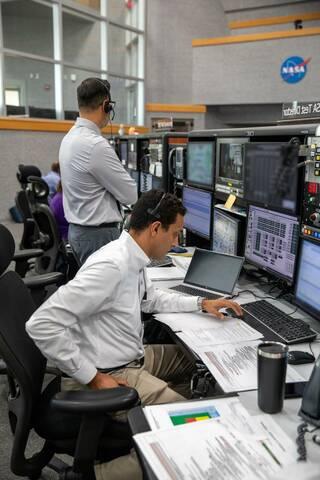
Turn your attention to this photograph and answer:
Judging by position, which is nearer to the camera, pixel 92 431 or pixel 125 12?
pixel 92 431

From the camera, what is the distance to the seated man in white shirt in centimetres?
126

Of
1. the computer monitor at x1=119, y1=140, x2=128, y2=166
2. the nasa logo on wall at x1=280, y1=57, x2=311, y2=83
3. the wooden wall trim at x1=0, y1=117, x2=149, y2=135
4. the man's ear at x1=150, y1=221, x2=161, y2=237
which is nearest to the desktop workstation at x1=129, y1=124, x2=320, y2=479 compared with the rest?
the man's ear at x1=150, y1=221, x2=161, y2=237

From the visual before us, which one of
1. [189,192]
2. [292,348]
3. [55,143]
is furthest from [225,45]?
[292,348]

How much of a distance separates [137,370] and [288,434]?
581 millimetres

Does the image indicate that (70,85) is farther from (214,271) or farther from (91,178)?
(214,271)

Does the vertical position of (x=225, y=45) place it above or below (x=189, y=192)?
above

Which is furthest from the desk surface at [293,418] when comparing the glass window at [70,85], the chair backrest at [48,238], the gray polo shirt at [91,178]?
the glass window at [70,85]

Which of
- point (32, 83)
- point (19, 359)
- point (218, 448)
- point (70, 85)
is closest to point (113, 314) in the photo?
point (19, 359)

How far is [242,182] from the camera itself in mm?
2090

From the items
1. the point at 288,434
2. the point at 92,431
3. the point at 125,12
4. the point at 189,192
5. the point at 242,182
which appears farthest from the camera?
the point at 125,12

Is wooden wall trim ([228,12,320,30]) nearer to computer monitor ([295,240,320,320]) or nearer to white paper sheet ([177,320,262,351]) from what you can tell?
computer monitor ([295,240,320,320])

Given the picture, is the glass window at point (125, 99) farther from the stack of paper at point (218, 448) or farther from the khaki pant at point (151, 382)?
the stack of paper at point (218, 448)

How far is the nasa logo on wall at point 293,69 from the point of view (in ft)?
23.4

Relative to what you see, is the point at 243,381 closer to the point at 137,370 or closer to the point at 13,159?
the point at 137,370
